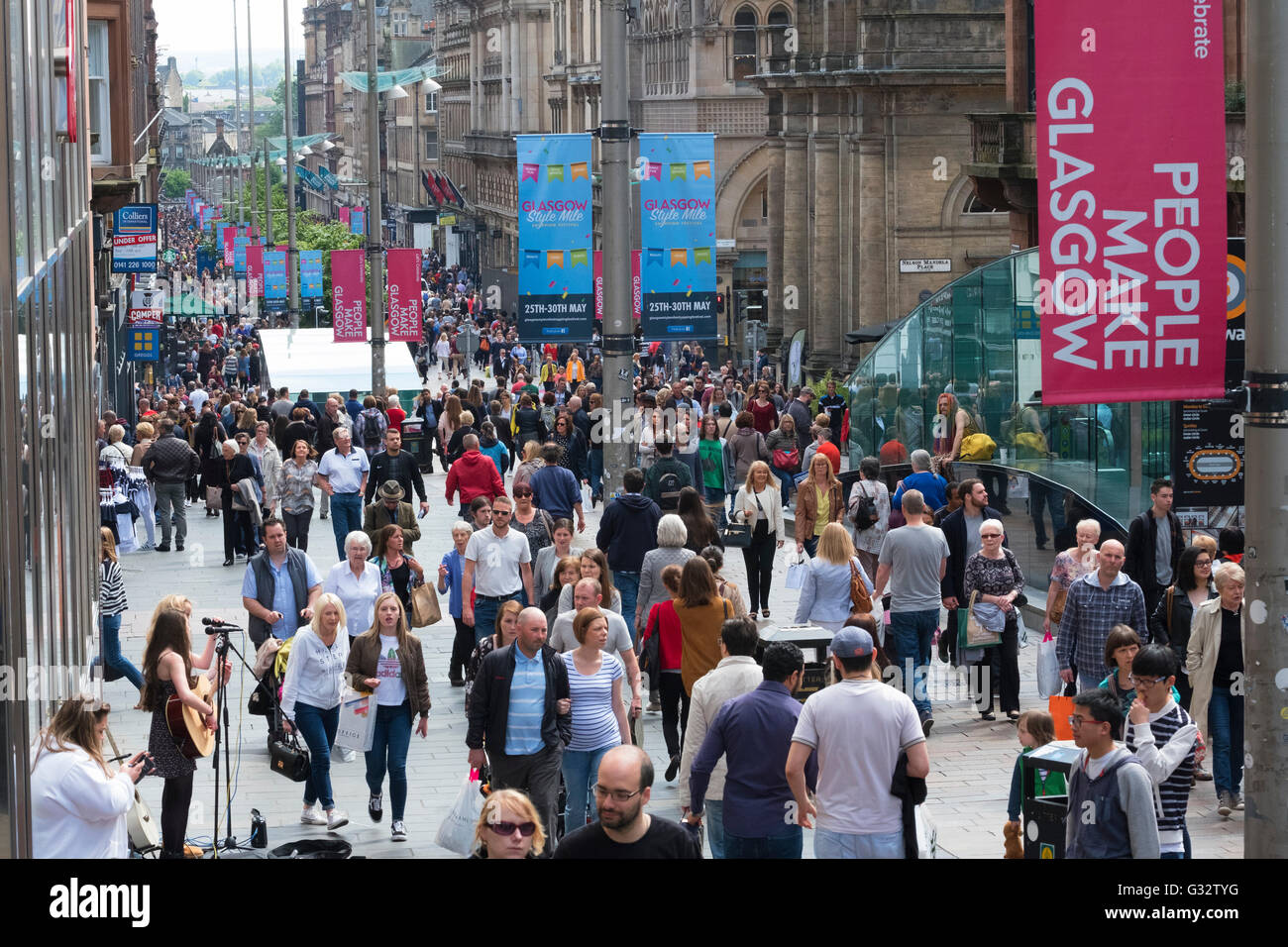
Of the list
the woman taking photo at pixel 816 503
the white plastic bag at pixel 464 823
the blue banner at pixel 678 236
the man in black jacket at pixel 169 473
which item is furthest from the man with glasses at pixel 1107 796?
the man in black jacket at pixel 169 473

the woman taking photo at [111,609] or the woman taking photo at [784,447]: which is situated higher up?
the woman taking photo at [784,447]

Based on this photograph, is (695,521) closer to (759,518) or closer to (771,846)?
(759,518)

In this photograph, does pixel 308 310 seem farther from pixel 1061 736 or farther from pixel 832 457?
pixel 1061 736

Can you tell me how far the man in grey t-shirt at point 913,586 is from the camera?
14080 mm

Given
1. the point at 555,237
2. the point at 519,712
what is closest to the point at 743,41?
the point at 555,237

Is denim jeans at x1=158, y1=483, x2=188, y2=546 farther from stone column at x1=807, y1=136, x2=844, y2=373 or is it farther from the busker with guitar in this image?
stone column at x1=807, y1=136, x2=844, y2=373

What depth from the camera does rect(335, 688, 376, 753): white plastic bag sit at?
11.7 meters

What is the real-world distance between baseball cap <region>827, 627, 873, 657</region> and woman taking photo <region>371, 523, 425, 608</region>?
6532 mm

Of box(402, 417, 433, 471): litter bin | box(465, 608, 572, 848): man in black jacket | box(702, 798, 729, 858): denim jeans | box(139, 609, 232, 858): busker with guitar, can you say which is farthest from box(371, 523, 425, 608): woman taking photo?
box(402, 417, 433, 471): litter bin

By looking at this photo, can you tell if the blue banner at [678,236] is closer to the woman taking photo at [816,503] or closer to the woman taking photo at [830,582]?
the woman taking photo at [816,503]

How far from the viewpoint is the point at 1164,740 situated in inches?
365

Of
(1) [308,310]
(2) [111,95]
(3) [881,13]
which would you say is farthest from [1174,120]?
(1) [308,310]

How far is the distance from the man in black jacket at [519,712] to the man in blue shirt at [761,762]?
1653 millimetres

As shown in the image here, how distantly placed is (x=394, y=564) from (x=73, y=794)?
7.10 meters
